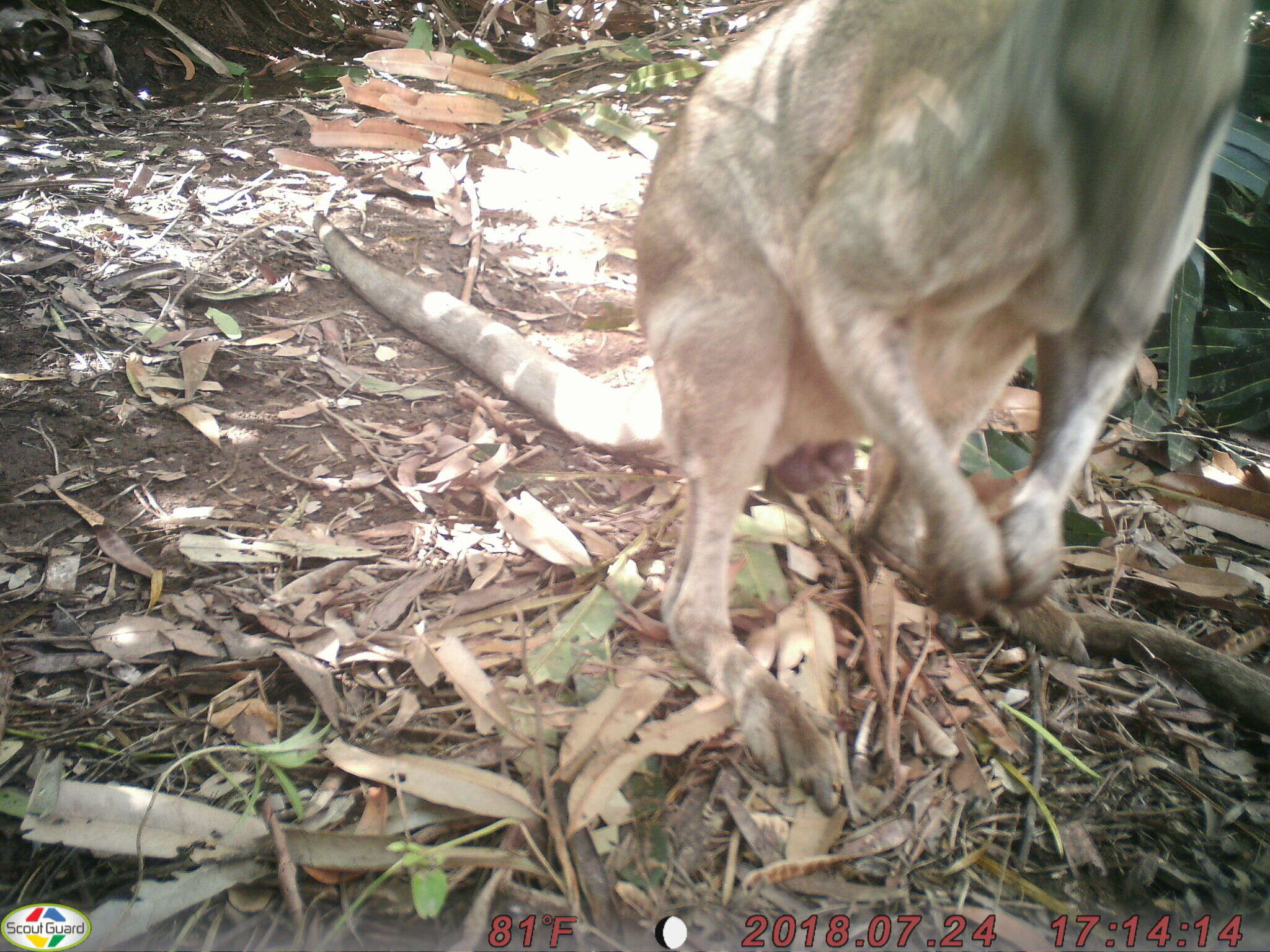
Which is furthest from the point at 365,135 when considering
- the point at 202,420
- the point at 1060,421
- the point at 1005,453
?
the point at 1060,421

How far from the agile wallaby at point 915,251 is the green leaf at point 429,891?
75cm

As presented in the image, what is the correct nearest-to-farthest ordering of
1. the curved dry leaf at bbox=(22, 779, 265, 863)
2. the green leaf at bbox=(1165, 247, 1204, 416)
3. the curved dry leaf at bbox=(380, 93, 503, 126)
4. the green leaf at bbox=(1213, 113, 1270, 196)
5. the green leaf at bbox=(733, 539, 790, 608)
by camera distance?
the curved dry leaf at bbox=(22, 779, 265, 863) → the green leaf at bbox=(733, 539, 790, 608) → the green leaf at bbox=(1213, 113, 1270, 196) → the green leaf at bbox=(1165, 247, 1204, 416) → the curved dry leaf at bbox=(380, 93, 503, 126)

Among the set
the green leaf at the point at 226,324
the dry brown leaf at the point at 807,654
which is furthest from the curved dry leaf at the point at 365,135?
the dry brown leaf at the point at 807,654

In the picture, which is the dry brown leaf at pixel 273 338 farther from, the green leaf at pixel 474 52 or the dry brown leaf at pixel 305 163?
the green leaf at pixel 474 52

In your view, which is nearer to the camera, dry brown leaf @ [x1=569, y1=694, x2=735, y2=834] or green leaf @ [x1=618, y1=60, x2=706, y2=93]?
dry brown leaf @ [x1=569, y1=694, x2=735, y2=834]

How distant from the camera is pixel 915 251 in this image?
1.58 meters

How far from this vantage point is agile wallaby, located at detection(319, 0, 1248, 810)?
58.5 inches

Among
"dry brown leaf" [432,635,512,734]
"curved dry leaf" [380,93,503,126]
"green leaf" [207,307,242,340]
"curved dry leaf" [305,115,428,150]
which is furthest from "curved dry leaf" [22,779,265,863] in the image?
"curved dry leaf" [380,93,503,126]

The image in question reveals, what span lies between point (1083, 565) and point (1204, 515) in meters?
0.65

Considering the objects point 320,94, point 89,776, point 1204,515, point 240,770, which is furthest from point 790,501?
point 320,94

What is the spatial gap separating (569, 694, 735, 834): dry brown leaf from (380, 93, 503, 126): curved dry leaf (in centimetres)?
346

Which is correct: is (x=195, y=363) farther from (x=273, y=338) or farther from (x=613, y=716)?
(x=613, y=716)

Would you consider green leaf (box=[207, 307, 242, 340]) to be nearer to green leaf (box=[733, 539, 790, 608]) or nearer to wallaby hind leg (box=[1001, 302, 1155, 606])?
green leaf (box=[733, 539, 790, 608])

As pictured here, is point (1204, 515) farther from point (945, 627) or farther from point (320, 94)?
point (320, 94)
